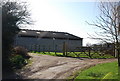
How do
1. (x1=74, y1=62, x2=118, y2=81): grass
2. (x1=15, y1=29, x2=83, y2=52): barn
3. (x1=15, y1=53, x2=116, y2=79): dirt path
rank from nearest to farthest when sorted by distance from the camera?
(x1=74, y1=62, x2=118, y2=81): grass → (x1=15, y1=53, x2=116, y2=79): dirt path → (x1=15, y1=29, x2=83, y2=52): barn

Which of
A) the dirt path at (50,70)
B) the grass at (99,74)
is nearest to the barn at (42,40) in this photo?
the dirt path at (50,70)

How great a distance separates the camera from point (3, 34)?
30.0 ft

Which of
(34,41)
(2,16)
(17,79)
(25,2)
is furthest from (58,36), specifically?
(17,79)

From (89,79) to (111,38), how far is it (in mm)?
1958

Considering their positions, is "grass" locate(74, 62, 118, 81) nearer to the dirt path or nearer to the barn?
the dirt path

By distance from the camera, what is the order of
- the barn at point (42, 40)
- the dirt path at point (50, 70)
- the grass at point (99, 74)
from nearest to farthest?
the grass at point (99, 74) < the dirt path at point (50, 70) < the barn at point (42, 40)

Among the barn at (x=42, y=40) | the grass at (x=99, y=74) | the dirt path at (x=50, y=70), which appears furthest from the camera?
the barn at (x=42, y=40)

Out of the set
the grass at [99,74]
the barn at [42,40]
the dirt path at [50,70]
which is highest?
the barn at [42,40]

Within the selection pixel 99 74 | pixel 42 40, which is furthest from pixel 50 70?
pixel 42 40

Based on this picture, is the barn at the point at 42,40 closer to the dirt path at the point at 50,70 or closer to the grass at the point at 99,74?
the dirt path at the point at 50,70

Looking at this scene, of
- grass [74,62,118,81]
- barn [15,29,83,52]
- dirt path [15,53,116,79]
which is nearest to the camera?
grass [74,62,118,81]

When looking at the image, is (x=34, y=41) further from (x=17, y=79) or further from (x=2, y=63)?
(x=17, y=79)

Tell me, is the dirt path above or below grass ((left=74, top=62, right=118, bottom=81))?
below

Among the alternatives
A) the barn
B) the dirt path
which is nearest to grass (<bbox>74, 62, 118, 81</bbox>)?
the dirt path
